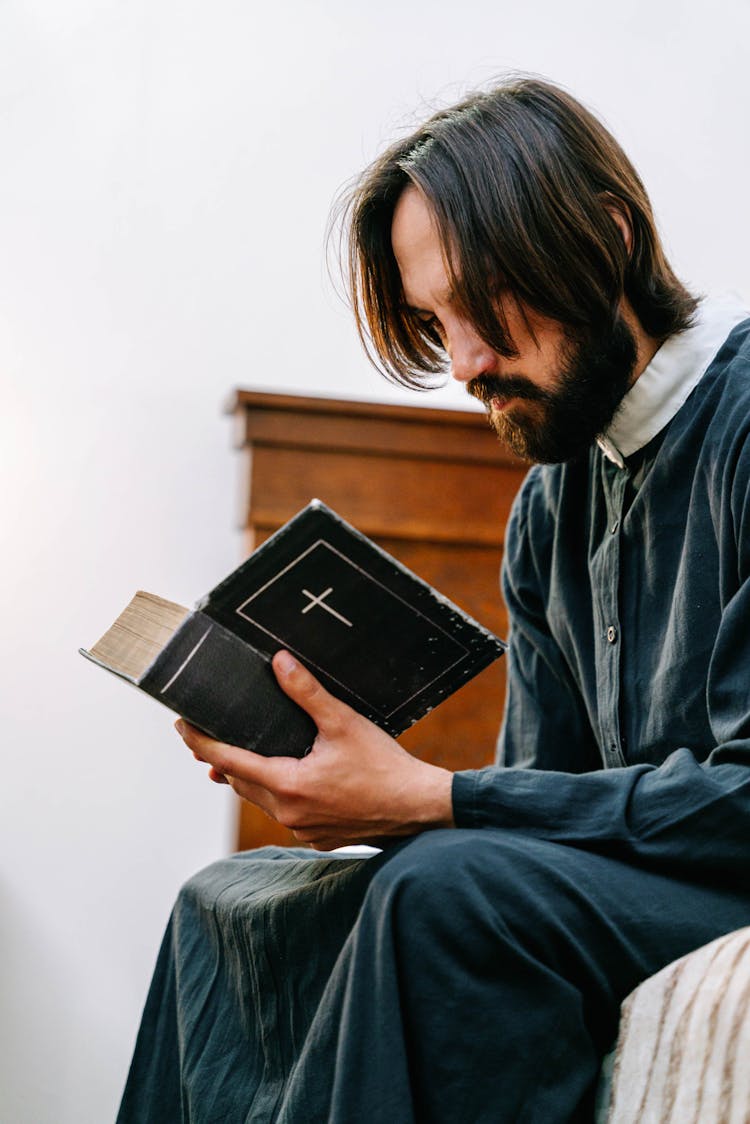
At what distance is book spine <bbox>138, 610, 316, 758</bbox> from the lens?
91 cm

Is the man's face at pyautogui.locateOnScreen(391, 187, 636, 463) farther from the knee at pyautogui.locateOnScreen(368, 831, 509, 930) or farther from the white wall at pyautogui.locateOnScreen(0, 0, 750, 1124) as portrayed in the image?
the white wall at pyautogui.locateOnScreen(0, 0, 750, 1124)

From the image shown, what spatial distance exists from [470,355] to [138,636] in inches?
15.9

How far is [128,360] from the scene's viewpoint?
2.22m

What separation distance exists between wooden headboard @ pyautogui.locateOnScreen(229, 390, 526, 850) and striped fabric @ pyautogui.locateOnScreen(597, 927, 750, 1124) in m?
1.35

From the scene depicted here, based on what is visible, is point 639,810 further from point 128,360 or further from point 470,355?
point 128,360

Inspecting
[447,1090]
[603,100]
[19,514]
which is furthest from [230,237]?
[447,1090]

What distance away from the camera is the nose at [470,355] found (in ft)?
3.84

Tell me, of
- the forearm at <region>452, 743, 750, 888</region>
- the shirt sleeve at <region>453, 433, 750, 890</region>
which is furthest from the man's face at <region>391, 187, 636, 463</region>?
the forearm at <region>452, 743, 750, 888</region>

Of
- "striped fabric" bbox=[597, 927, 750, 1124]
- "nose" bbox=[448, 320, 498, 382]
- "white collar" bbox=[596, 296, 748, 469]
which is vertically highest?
"nose" bbox=[448, 320, 498, 382]

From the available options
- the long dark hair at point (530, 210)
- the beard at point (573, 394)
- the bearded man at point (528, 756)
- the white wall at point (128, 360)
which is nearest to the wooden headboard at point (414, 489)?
the white wall at point (128, 360)

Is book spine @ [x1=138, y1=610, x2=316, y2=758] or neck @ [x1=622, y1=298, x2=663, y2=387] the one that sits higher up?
neck @ [x1=622, y1=298, x2=663, y2=387]

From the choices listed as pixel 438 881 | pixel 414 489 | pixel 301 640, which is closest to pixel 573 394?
pixel 301 640

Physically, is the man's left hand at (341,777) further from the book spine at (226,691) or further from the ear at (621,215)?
the ear at (621,215)

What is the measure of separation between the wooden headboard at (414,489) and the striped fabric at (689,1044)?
135 centimetres
